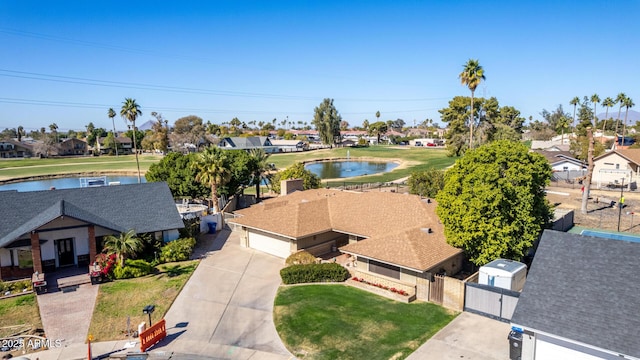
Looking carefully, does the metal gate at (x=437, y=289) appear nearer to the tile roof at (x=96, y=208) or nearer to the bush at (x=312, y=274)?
the bush at (x=312, y=274)

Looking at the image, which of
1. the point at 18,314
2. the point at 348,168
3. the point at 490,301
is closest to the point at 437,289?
the point at 490,301

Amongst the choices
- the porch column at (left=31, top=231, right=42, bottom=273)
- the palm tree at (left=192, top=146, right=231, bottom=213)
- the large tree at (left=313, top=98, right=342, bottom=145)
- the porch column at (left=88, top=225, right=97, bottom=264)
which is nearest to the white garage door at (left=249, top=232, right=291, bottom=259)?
the palm tree at (left=192, top=146, right=231, bottom=213)

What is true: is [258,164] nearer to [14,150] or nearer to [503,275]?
[503,275]

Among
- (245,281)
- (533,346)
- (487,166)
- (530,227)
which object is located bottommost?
(245,281)

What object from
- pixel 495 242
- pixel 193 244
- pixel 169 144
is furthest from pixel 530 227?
pixel 169 144

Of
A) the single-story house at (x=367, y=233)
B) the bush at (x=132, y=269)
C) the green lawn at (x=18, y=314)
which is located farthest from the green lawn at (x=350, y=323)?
the green lawn at (x=18, y=314)

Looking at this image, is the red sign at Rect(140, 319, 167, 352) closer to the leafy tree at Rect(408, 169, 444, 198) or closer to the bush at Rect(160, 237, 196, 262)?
the bush at Rect(160, 237, 196, 262)

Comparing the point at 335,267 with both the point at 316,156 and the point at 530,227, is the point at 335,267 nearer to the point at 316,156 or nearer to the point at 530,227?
the point at 530,227
